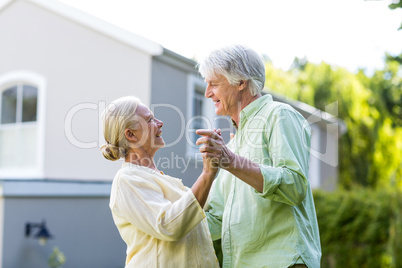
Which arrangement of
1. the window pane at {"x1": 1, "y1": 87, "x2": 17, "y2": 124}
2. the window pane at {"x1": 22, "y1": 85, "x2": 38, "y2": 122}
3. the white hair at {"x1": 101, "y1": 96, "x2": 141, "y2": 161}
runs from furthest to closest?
1. the window pane at {"x1": 1, "y1": 87, "x2": 17, "y2": 124}
2. the window pane at {"x1": 22, "y1": 85, "x2": 38, "y2": 122}
3. the white hair at {"x1": 101, "y1": 96, "x2": 141, "y2": 161}

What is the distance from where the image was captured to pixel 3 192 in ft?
19.9

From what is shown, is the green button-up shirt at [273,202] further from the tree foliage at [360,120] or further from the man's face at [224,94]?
the tree foliage at [360,120]

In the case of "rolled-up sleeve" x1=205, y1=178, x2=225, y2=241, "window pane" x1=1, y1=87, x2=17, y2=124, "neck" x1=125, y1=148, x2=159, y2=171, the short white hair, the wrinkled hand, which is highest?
"window pane" x1=1, y1=87, x2=17, y2=124

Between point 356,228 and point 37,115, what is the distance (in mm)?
5544

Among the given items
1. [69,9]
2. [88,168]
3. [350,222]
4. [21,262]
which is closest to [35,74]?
[69,9]

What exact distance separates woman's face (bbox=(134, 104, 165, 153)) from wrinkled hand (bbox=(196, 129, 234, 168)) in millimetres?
428

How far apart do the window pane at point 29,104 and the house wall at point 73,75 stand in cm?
39

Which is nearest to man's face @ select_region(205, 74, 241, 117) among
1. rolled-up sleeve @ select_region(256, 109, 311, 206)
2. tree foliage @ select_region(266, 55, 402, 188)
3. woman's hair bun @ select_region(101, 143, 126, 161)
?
rolled-up sleeve @ select_region(256, 109, 311, 206)

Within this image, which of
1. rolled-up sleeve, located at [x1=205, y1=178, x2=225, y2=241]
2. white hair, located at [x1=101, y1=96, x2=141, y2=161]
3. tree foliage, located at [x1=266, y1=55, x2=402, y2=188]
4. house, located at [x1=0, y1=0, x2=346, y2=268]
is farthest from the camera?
tree foliage, located at [x1=266, y1=55, x2=402, y2=188]

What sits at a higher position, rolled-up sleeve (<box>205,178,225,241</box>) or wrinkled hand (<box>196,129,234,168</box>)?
wrinkled hand (<box>196,129,234,168</box>)

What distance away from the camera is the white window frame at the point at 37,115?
310 inches

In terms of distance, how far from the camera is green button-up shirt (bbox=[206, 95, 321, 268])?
182cm

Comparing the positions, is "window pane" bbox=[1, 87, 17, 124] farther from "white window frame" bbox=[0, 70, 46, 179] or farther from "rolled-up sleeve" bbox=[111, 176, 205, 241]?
"rolled-up sleeve" bbox=[111, 176, 205, 241]

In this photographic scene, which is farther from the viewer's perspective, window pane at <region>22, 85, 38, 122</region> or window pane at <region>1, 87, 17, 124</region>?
window pane at <region>1, 87, 17, 124</region>
